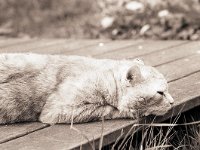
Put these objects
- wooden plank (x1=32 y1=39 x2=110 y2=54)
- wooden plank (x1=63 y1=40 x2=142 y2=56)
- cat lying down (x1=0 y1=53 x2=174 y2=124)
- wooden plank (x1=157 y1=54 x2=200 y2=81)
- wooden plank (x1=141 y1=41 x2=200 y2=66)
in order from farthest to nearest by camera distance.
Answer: wooden plank (x1=32 y1=39 x2=110 y2=54)
wooden plank (x1=63 y1=40 x2=142 y2=56)
wooden plank (x1=141 y1=41 x2=200 y2=66)
wooden plank (x1=157 y1=54 x2=200 y2=81)
cat lying down (x1=0 y1=53 x2=174 y2=124)

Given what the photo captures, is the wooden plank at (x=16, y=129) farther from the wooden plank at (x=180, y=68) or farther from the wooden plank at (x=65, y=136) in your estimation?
the wooden plank at (x=180, y=68)

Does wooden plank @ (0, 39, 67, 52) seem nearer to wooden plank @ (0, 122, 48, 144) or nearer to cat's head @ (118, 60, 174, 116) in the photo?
wooden plank @ (0, 122, 48, 144)

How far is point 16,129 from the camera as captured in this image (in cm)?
312

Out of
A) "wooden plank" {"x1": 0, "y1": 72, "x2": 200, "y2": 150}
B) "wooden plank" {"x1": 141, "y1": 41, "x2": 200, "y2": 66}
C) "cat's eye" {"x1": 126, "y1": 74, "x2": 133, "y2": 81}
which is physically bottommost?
"wooden plank" {"x1": 0, "y1": 72, "x2": 200, "y2": 150}

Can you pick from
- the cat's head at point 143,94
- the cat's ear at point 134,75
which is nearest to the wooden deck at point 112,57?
the cat's head at point 143,94

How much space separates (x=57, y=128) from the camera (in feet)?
10.2

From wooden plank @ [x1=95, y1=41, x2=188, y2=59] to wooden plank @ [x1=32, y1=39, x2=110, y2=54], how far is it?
0.42 m

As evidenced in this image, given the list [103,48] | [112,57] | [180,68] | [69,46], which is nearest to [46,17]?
[69,46]

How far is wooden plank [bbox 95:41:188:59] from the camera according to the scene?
4.90 metres

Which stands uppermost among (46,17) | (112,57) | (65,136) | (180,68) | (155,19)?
(46,17)

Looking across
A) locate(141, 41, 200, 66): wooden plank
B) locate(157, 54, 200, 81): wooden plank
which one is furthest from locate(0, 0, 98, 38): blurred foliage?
locate(157, 54, 200, 81): wooden plank

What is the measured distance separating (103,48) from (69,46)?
404mm

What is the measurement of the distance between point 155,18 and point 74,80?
3227 mm

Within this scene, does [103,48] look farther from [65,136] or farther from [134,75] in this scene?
[65,136]
